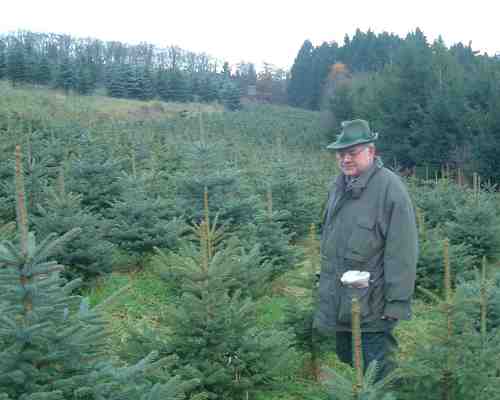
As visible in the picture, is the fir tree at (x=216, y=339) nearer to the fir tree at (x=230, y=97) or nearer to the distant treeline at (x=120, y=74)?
the distant treeline at (x=120, y=74)

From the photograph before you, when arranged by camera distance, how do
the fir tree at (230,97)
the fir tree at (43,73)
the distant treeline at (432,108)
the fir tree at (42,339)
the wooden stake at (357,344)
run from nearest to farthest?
the fir tree at (42,339) → the wooden stake at (357,344) → the distant treeline at (432,108) → the fir tree at (43,73) → the fir tree at (230,97)

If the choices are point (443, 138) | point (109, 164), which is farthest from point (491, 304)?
point (443, 138)

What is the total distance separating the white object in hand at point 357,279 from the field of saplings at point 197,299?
1.74 ft

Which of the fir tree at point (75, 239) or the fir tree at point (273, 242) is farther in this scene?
the fir tree at point (273, 242)

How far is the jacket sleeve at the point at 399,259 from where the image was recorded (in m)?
3.80

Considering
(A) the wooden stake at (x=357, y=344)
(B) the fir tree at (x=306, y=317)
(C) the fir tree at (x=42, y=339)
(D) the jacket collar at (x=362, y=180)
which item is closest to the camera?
(C) the fir tree at (x=42, y=339)

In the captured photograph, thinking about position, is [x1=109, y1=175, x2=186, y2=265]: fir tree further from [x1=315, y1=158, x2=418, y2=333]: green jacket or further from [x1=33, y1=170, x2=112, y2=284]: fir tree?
[x1=315, y1=158, x2=418, y2=333]: green jacket

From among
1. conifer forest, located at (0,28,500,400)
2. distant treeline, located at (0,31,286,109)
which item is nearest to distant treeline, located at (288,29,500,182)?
conifer forest, located at (0,28,500,400)

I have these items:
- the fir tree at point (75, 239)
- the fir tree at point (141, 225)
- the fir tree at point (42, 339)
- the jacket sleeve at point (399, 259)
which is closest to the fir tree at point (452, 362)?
the jacket sleeve at point (399, 259)

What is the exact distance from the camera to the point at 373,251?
394 cm

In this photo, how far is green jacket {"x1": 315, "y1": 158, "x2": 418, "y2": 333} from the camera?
3826 mm

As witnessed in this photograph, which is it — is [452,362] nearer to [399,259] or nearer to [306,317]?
[399,259]

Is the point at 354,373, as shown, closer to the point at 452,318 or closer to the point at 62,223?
the point at 452,318

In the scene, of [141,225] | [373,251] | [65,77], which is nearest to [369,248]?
[373,251]
